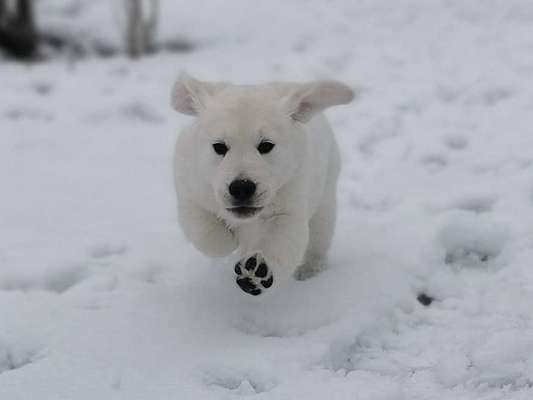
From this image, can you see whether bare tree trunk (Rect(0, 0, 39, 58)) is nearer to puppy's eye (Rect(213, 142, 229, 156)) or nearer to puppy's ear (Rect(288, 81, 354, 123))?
puppy's ear (Rect(288, 81, 354, 123))

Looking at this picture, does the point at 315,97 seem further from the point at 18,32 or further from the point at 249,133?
the point at 18,32

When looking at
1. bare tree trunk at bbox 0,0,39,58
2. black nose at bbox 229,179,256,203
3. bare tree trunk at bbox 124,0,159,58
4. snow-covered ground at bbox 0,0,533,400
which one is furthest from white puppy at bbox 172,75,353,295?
bare tree trunk at bbox 0,0,39,58

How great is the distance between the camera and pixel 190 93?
148 inches

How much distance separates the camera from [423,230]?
473 centimetres

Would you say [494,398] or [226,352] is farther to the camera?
[226,352]

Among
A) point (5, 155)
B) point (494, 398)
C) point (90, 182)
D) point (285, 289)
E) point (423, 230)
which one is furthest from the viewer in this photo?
point (5, 155)

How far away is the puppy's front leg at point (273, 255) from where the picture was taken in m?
3.45

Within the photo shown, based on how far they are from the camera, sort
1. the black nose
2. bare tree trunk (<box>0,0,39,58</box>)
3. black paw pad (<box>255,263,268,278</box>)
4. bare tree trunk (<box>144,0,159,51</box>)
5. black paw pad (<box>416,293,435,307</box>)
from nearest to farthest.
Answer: the black nose < black paw pad (<box>255,263,268,278</box>) < black paw pad (<box>416,293,435,307</box>) < bare tree trunk (<box>144,0,159,51</box>) < bare tree trunk (<box>0,0,39,58</box>)

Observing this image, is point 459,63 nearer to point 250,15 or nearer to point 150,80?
point 150,80

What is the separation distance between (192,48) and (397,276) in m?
7.35

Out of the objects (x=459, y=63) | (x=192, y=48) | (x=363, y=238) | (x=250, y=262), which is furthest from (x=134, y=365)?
(x=192, y=48)

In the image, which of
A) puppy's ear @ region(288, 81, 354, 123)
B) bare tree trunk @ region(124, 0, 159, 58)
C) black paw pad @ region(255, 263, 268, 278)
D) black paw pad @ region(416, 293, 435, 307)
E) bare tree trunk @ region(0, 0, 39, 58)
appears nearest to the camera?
black paw pad @ region(255, 263, 268, 278)

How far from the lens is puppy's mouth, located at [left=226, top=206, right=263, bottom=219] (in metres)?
3.41

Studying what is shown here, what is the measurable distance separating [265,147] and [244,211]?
0.93 ft
